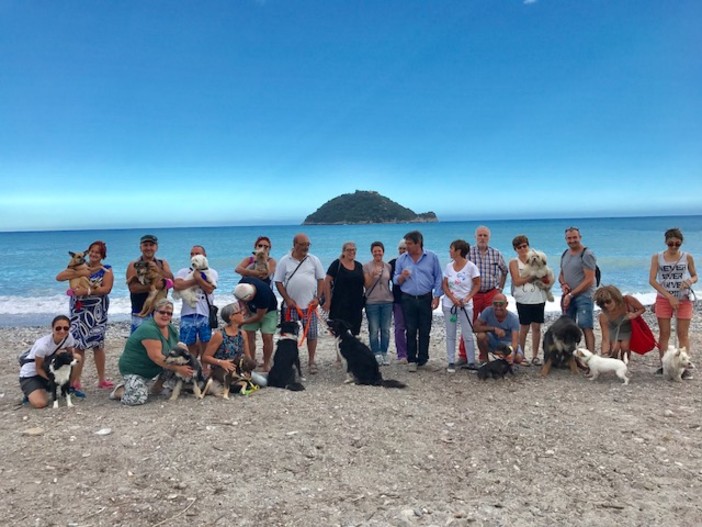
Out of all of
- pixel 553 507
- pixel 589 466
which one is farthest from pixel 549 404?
pixel 553 507

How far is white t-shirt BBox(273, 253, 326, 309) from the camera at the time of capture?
6176mm

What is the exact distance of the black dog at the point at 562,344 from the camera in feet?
19.6

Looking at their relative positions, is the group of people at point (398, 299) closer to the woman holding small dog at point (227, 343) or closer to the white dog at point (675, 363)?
the woman holding small dog at point (227, 343)

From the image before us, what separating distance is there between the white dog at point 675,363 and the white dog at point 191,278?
5582 mm

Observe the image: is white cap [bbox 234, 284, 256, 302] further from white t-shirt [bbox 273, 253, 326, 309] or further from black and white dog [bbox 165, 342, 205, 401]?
black and white dog [bbox 165, 342, 205, 401]

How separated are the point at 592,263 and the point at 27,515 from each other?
6.25 metres

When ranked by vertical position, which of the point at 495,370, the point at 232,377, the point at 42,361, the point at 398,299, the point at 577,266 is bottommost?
the point at 495,370

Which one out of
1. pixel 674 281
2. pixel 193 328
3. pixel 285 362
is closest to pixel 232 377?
pixel 285 362

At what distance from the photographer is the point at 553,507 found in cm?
324

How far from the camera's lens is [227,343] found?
544cm

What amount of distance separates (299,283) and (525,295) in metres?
3.03

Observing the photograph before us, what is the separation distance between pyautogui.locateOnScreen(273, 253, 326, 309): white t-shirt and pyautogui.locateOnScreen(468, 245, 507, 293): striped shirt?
2107 mm

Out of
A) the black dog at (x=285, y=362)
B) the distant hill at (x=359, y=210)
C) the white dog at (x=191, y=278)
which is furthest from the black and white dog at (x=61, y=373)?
the distant hill at (x=359, y=210)

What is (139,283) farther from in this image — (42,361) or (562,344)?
(562,344)
